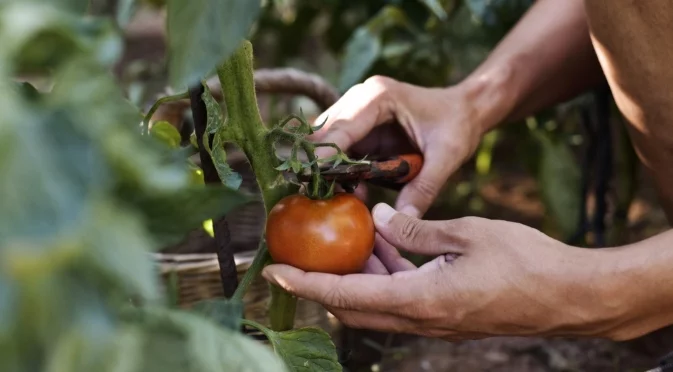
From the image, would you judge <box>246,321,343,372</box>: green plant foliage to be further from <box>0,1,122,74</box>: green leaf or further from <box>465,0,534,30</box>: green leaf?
<box>465,0,534,30</box>: green leaf

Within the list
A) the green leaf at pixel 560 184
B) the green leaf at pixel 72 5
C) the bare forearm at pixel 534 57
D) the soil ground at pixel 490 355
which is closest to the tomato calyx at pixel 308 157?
the green leaf at pixel 72 5

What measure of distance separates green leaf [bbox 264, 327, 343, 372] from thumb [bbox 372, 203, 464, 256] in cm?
16

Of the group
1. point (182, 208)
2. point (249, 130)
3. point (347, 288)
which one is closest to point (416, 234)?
point (347, 288)

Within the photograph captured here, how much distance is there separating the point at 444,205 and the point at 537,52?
73 cm

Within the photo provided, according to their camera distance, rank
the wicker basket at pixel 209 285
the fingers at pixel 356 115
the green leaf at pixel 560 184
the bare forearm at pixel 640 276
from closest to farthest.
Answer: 1. the bare forearm at pixel 640 276
2. the fingers at pixel 356 115
3. the wicker basket at pixel 209 285
4. the green leaf at pixel 560 184

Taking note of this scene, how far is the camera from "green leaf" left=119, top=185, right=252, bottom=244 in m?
0.50

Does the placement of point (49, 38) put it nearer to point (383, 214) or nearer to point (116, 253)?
point (116, 253)

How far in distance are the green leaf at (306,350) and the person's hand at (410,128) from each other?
0.84 feet

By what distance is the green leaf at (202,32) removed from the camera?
553 millimetres

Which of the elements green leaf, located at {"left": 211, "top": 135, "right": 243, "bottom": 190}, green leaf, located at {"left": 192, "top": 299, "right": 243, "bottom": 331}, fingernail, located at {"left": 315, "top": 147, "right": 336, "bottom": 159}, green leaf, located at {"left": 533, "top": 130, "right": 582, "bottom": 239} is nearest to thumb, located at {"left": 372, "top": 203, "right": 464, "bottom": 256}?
fingernail, located at {"left": 315, "top": 147, "right": 336, "bottom": 159}

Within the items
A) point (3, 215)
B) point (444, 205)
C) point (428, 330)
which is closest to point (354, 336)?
point (444, 205)

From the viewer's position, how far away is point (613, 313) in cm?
92

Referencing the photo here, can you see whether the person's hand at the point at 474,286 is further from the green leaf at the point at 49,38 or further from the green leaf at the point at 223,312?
the green leaf at the point at 49,38

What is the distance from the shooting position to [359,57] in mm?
1588
